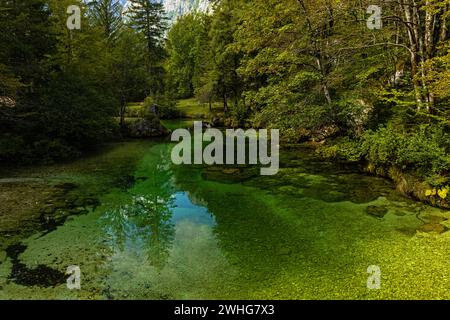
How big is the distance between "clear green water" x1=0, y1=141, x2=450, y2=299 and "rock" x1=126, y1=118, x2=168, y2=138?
11582 mm

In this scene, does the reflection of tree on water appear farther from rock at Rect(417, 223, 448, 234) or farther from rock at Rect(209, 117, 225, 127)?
rock at Rect(209, 117, 225, 127)

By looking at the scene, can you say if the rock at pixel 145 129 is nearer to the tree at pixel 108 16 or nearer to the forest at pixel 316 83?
the forest at pixel 316 83

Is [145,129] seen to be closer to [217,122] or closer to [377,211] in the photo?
[217,122]

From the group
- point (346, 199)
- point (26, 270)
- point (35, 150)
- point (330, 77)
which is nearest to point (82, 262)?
point (26, 270)

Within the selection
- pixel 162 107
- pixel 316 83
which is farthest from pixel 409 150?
pixel 162 107

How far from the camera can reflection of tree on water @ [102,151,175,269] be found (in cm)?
618

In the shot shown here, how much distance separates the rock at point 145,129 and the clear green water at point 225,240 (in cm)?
1158

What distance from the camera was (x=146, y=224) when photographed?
7598 millimetres

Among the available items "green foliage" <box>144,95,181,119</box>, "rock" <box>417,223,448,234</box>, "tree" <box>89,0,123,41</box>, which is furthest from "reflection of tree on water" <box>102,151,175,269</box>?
"tree" <box>89,0,123,41</box>

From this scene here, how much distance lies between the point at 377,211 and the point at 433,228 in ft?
4.28

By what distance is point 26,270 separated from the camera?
17.7ft

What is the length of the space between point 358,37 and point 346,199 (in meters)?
7.76

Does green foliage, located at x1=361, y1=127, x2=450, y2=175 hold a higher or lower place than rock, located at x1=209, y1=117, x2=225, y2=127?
lower
